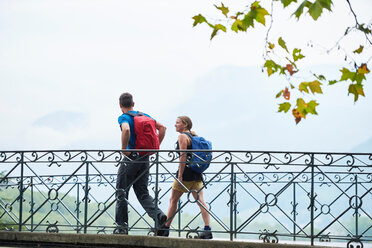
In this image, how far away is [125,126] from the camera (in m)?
8.27

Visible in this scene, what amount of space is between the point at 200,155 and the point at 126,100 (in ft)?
4.16

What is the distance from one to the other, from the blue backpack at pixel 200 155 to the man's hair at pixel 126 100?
0.89 metres

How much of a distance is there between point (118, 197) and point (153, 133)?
977 millimetres

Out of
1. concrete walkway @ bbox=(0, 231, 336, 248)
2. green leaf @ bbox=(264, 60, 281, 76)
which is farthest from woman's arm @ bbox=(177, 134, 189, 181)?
green leaf @ bbox=(264, 60, 281, 76)

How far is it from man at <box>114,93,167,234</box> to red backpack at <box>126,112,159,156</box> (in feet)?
0.18

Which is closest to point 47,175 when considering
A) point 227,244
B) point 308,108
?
point 227,244

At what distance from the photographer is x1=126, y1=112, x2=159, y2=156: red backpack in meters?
8.41

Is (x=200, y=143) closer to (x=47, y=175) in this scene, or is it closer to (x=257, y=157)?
(x=257, y=157)

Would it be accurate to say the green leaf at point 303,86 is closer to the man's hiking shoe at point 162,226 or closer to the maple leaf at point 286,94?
the maple leaf at point 286,94

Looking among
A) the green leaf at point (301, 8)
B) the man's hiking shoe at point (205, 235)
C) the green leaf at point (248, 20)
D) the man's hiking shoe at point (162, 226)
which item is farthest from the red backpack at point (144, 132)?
the green leaf at point (301, 8)

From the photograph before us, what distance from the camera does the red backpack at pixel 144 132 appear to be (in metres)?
8.41

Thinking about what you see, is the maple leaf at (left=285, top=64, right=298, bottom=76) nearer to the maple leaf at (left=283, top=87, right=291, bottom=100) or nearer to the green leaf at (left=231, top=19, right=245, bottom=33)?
the maple leaf at (left=283, top=87, right=291, bottom=100)

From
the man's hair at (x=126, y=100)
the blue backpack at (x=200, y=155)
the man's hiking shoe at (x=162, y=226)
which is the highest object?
the man's hair at (x=126, y=100)

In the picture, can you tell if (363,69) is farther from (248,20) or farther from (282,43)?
(248,20)
